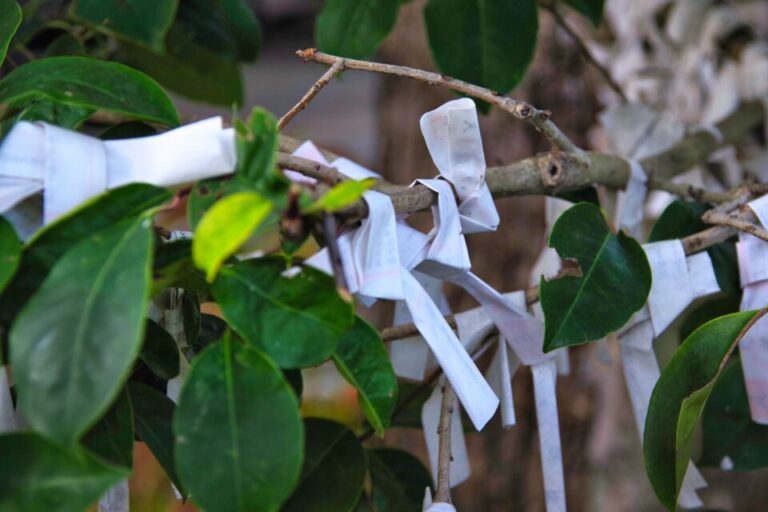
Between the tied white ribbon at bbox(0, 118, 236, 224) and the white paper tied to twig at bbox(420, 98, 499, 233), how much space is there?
0.14 metres

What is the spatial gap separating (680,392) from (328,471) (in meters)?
0.20

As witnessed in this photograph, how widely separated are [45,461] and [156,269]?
0.29 feet

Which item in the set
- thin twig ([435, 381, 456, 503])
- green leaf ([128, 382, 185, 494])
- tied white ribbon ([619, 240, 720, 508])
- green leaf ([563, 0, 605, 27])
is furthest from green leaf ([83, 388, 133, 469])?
green leaf ([563, 0, 605, 27])

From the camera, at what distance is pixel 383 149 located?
1381 mm

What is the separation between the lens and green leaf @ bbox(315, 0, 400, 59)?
0.70 metres

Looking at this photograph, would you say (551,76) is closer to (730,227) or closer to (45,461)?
(730,227)

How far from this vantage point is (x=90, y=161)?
36 centimetres

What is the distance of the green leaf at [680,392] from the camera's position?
43 cm

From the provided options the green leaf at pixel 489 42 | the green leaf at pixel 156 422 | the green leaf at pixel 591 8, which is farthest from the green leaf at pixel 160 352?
the green leaf at pixel 591 8

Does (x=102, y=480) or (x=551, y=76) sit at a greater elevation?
(x=102, y=480)

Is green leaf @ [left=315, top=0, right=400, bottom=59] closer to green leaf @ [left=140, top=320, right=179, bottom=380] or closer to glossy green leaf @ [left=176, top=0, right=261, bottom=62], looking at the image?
glossy green leaf @ [left=176, top=0, right=261, bottom=62]

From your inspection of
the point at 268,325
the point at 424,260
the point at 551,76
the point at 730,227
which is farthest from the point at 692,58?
the point at 268,325

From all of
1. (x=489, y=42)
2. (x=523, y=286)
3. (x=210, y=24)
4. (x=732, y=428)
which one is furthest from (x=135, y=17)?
(x=523, y=286)

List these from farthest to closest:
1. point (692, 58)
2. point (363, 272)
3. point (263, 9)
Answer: point (263, 9), point (692, 58), point (363, 272)
